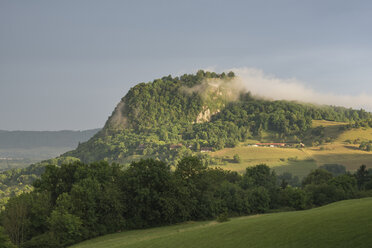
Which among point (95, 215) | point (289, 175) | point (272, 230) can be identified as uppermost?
point (272, 230)

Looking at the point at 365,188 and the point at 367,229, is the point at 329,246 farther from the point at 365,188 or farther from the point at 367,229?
the point at 365,188

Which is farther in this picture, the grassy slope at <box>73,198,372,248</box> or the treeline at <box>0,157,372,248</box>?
the treeline at <box>0,157,372,248</box>

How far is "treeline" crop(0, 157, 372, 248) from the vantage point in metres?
60.8

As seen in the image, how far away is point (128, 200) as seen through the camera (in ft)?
228

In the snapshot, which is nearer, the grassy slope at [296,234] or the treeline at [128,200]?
the grassy slope at [296,234]

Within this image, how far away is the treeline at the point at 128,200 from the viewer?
6081 cm

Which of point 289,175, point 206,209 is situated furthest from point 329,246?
point 289,175

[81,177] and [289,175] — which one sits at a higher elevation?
[81,177]

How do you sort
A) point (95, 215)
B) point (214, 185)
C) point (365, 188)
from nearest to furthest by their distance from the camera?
1. point (95, 215)
2. point (214, 185)
3. point (365, 188)

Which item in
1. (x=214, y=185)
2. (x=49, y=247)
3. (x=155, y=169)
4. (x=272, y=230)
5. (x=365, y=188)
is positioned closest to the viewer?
(x=272, y=230)

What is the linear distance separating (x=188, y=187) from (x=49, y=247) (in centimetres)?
2998

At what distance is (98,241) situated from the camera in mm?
56812

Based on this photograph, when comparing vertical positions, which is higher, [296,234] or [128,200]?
[296,234]

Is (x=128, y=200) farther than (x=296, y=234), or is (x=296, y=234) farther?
(x=128, y=200)
